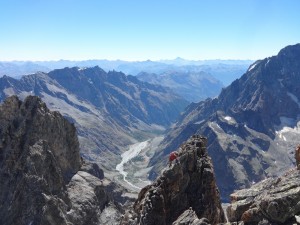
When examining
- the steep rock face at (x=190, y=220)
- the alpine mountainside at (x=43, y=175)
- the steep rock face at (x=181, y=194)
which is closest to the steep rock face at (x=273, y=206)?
the steep rock face at (x=190, y=220)

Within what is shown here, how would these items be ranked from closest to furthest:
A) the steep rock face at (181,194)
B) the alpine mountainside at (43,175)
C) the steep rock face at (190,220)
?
the steep rock face at (190,220) < the steep rock face at (181,194) < the alpine mountainside at (43,175)

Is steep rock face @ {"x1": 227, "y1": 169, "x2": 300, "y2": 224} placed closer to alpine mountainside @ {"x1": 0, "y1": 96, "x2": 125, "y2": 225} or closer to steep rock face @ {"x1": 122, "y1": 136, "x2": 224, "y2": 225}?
steep rock face @ {"x1": 122, "y1": 136, "x2": 224, "y2": 225}

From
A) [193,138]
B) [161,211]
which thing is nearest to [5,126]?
[193,138]

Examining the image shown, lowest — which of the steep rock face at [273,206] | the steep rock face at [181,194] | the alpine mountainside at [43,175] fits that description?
the alpine mountainside at [43,175]

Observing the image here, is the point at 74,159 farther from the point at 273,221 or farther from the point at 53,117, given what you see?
the point at 273,221

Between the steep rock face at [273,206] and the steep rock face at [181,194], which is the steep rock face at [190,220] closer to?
the steep rock face at [273,206]

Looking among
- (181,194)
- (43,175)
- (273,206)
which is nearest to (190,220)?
(273,206)

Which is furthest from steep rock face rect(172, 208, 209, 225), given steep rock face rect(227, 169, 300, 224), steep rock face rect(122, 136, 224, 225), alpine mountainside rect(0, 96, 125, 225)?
alpine mountainside rect(0, 96, 125, 225)

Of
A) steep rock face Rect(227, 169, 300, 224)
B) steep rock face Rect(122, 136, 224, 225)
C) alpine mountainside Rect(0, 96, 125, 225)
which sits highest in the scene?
steep rock face Rect(227, 169, 300, 224)
